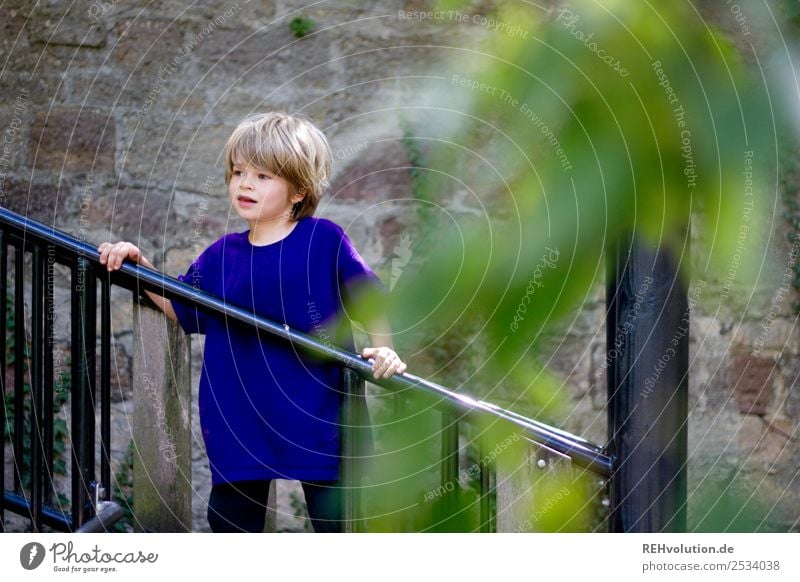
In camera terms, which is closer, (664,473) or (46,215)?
(664,473)

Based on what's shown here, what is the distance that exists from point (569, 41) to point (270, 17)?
170cm

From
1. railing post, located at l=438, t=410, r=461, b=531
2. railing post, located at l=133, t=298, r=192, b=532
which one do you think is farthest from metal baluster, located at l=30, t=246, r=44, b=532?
railing post, located at l=438, t=410, r=461, b=531

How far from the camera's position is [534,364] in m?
0.43

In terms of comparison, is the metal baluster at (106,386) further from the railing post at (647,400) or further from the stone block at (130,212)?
the stone block at (130,212)

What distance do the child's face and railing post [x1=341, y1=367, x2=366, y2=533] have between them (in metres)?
0.25

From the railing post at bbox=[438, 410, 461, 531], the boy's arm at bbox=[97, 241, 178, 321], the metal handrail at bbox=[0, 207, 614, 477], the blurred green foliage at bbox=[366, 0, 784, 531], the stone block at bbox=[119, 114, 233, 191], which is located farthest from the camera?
the stone block at bbox=[119, 114, 233, 191]

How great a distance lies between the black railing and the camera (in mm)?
1145

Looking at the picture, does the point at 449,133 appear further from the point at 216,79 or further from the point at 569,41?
the point at 216,79

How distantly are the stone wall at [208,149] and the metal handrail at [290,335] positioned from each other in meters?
0.80

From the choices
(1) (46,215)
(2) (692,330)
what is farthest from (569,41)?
(1) (46,215)

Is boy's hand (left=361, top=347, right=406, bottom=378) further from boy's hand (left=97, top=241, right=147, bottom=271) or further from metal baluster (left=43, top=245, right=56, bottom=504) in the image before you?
metal baluster (left=43, top=245, right=56, bottom=504)

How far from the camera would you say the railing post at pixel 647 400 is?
896mm

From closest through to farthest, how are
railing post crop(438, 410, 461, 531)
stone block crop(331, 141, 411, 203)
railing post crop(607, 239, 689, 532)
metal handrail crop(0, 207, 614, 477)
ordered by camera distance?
railing post crop(438, 410, 461, 531), railing post crop(607, 239, 689, 532), metal handrail crop(0, 207, 614, 477), stone block crop(331, 141, 411, 203)
